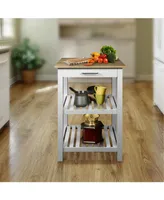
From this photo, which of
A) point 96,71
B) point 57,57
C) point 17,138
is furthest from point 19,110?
point 57,57

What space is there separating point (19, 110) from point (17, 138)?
1.47m

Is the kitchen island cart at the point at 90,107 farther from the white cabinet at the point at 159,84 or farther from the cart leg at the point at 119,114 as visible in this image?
the white cabinet at the point at 159,84

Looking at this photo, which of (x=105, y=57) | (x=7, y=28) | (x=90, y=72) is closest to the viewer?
(x=90, y=72)

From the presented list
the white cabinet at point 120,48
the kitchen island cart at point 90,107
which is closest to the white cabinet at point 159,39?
the kitchen island cart at point 90,107

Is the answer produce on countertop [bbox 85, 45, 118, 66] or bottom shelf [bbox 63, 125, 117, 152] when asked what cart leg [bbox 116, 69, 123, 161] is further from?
produce on countertop [bbox 85, 45, 118, 66]

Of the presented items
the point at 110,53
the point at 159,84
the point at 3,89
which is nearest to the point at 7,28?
the point at 159,84

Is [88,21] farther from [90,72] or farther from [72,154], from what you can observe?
[90,72]

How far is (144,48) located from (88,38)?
4.23 ft

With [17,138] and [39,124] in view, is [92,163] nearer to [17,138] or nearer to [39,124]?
[17,138]

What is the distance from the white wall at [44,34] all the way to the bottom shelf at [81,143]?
5039 millimetres

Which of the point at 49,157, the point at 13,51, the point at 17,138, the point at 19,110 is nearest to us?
the point at 49,157

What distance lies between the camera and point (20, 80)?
8617mm

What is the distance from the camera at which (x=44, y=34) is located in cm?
861
